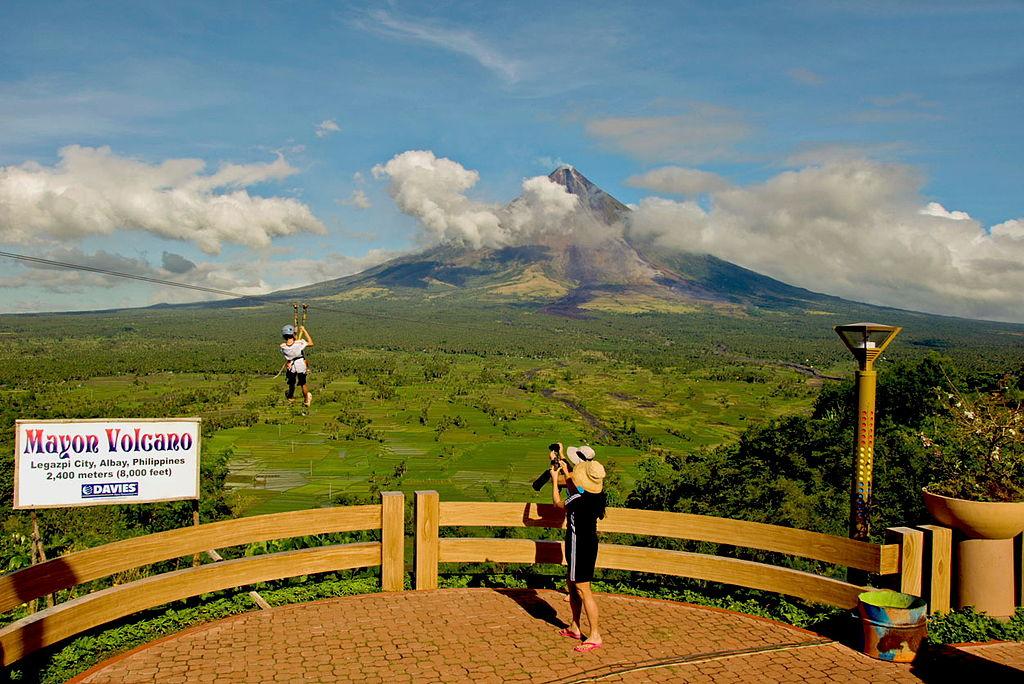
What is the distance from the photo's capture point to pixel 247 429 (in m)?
87.2

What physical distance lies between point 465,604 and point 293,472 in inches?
2586

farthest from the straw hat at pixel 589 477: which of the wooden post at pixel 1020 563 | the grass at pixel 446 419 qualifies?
the grass at pixel 446 419

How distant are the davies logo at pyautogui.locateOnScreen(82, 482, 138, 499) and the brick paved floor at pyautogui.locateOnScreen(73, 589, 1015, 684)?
6.02 ft

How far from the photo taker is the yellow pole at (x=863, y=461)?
859 centimetres

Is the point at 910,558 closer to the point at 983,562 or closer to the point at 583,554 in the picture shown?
the point at 983,562

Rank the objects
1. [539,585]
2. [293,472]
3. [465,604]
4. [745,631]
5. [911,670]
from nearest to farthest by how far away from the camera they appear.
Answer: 1. [911,670]
2. [745,631]
3. [465,604]
4. [539,585]
5. [293,472]

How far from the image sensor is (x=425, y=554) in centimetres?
845

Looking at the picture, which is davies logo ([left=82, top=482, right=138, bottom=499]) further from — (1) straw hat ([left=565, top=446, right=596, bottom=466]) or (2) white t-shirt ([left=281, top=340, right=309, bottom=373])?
(2) white t-shirt ([left=281, top=340, right=309, bottom=373])

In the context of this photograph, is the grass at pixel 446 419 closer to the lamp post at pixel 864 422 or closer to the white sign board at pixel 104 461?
the lamp post at pixel 864 422

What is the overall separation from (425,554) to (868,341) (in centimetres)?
561

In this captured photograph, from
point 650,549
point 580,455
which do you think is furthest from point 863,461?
point 580,455

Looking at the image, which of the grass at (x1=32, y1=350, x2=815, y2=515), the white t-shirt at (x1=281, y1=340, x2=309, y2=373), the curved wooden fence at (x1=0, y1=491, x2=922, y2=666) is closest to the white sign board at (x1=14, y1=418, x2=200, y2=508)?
the curved wooden fence at (x1=0, y1=491, x2=922, y2=666)

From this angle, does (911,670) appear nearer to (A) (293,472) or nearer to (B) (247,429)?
(A) (293,472)

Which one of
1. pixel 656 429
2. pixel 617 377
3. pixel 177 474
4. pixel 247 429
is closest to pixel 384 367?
pixel 617 377
